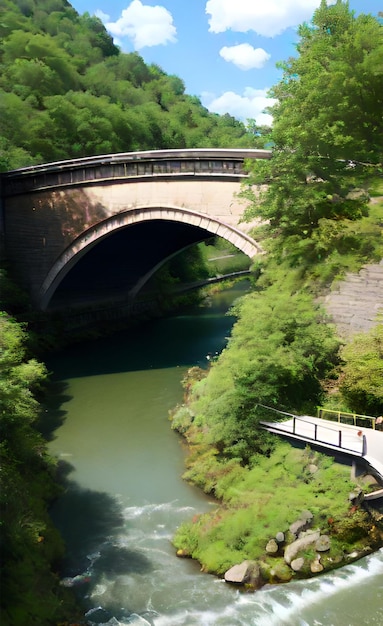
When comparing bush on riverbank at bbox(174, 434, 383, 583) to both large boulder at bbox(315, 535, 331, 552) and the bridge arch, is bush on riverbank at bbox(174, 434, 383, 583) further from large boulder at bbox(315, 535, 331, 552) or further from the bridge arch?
the bridge arch

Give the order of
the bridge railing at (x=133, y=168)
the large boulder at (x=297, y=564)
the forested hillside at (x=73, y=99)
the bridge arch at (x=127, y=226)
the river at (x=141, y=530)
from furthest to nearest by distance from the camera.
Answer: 1. the forested hillside at (x=73, y=99)
2. the bridge arch at (x=127, y=226)
3. the bridge railing at (x=133, y=168)
4. the large boulder at (x=297, y=564)
5. the river at (x=141, y=530)

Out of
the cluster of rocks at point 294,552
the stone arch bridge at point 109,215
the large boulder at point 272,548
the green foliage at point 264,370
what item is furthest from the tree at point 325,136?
the large boulder at point 272,548

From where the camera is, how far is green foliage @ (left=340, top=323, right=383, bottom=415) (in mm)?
13039

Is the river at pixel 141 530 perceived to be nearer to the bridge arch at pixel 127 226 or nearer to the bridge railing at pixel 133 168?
the bridge arch at pixel 127 226

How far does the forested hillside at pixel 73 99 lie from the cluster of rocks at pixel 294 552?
16.2 metres

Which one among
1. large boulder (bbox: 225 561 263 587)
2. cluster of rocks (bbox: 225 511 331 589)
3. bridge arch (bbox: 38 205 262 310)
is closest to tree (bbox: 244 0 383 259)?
bridge arch (bbox: 38 205 262 310)

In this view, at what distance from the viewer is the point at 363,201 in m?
18.1

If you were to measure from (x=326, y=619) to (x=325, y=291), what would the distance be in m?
10.8

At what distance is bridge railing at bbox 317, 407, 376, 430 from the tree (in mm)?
6818

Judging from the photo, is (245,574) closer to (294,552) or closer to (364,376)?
(294,552)

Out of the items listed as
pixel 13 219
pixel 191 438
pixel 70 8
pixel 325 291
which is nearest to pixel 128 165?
pixel 13 219

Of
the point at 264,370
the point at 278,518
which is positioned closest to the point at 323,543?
the point at 278,518

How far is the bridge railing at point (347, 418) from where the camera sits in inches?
510

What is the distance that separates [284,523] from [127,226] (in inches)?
771
